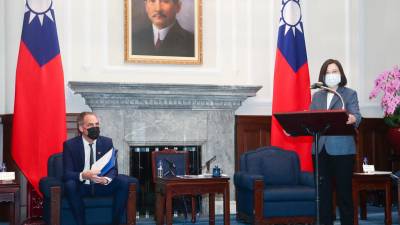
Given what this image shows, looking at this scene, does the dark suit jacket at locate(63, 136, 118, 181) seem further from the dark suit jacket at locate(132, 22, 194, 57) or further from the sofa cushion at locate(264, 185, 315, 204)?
the dark suit jacket at locate(132, 22, 194, 57)

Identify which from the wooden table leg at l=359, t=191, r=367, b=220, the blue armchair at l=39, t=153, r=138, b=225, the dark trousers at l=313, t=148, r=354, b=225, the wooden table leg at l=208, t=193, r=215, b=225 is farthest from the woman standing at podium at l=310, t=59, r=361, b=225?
the wooden table leg at l=359, t=191, r=367, b=220

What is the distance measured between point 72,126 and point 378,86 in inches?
171

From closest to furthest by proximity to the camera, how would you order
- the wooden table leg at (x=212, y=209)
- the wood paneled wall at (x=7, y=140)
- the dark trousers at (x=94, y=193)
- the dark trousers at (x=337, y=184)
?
1. the dark trousers at (x=337, y=184)
2. the dark trousers at (x=94, y=193)
3. the wooden table leg at (x=212, y=209)
4. the wood paneled wall at (x=7, y=140)

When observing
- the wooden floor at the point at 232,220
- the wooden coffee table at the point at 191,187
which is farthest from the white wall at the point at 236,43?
the wooden coffee table at the point at 191,187

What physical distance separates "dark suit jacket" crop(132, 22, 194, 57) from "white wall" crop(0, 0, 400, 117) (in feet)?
0.61

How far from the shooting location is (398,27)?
28.8 ft

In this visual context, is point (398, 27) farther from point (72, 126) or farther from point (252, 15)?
point (72, 126)

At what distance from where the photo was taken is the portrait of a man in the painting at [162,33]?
299 inches

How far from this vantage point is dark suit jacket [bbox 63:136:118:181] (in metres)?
5.48

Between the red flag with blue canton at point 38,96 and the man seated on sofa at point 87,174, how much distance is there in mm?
896

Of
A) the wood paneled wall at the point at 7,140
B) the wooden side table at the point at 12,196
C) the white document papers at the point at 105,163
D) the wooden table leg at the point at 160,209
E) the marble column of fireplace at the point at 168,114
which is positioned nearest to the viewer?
the white document papers at the point at 105,163

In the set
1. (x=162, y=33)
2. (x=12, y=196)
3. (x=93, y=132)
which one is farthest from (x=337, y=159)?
(x=162, y=33)

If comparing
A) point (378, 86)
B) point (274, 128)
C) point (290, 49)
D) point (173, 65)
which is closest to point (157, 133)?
point (173, 65)

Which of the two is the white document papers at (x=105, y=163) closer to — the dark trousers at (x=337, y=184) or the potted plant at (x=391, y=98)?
the dark trousers at (x=337, y=184)
